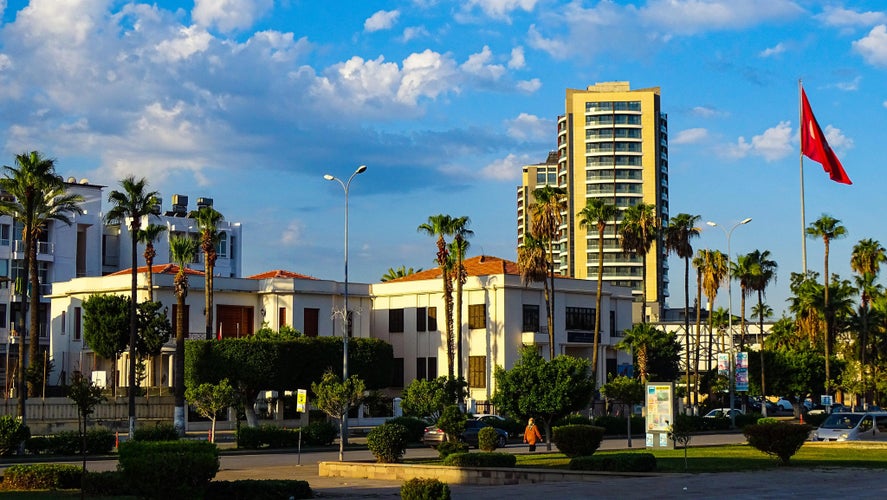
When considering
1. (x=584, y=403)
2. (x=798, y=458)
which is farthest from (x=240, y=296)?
(x=798, y=458)

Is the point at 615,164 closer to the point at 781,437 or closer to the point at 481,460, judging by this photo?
the point at 781,437

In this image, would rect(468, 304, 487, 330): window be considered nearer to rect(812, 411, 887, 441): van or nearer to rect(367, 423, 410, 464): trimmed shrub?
rect(812, 411, 887, 441): van

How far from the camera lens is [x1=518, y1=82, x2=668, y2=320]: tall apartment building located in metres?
153

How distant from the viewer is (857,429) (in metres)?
45.2

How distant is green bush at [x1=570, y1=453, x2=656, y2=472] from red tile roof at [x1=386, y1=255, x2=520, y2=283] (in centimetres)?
5022

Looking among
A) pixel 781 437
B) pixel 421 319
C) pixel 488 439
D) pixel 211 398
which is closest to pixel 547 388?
pixel 488 439

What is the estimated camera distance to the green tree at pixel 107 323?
6869 centimetres

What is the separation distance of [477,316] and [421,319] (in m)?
4.68

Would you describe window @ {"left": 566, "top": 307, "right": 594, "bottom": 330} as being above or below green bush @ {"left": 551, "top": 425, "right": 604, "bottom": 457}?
above

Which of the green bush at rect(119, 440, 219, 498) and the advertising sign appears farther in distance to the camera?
the advertising sign

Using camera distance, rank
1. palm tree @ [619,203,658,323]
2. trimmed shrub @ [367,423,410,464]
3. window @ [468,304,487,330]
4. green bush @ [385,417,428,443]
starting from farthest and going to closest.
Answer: palm tree @ [619,203,658,323]
window @ [468,304,487,330]
green bush @ [385,417,428,443]
trimmed shrub @ [367,423,410,464]

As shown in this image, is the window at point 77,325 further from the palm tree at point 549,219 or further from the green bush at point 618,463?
the green bush at point 618,463

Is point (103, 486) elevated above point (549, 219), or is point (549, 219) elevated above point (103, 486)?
point (549, 219)

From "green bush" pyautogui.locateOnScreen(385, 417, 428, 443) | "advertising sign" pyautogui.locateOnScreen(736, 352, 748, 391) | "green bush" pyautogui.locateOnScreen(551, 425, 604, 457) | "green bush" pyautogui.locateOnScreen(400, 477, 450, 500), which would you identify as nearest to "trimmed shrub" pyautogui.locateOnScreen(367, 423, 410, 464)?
"green bush" pyautogui.locateOnScreen(551, 425, 604, 457)
